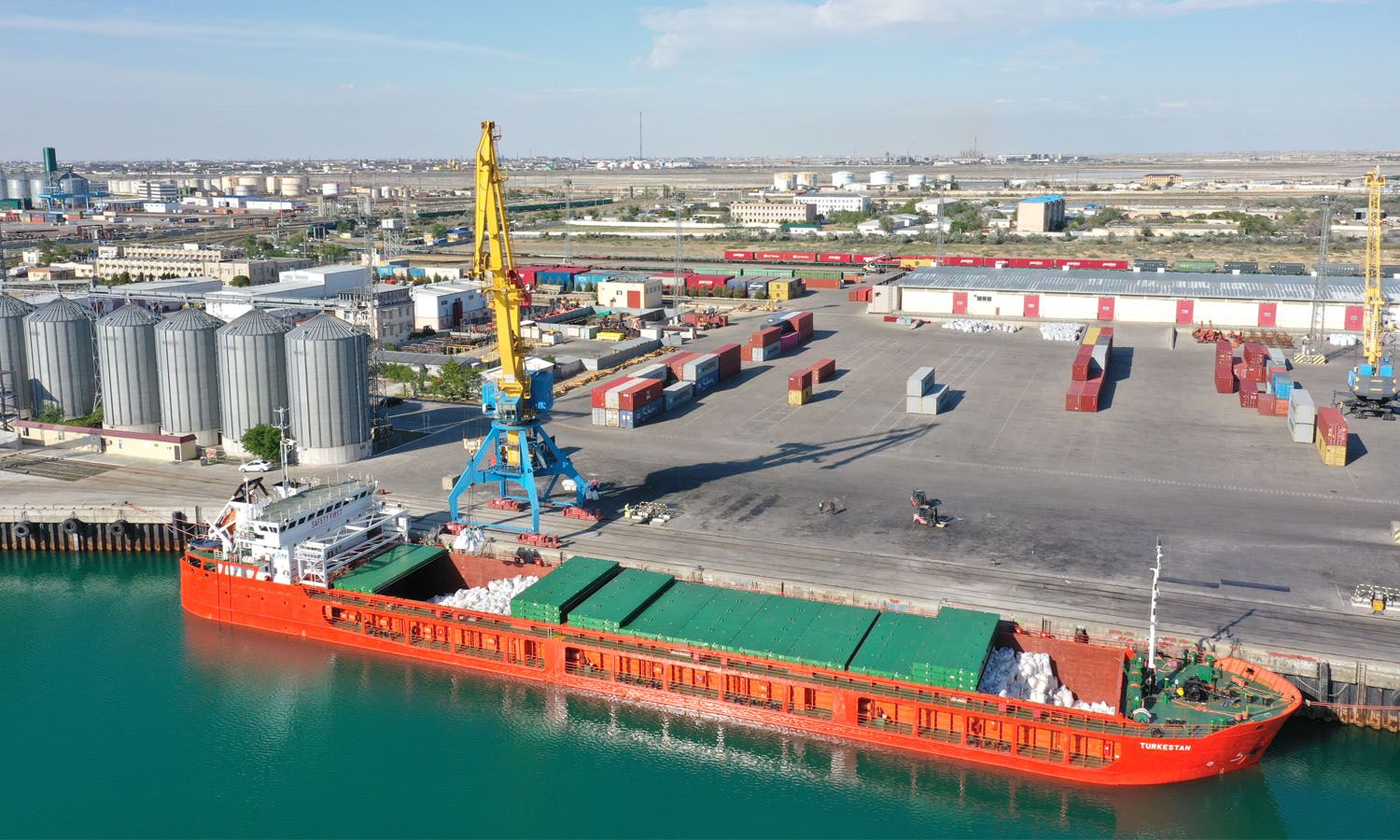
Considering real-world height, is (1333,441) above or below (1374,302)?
below

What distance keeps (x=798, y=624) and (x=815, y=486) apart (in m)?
18.0

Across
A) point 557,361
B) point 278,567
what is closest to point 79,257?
point 557,361

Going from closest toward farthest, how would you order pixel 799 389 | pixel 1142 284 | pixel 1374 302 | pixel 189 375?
pixel 189 375, pixel 799 389, pixel 1374 302, pixel 1142 284

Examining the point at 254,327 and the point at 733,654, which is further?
the point at 254,327

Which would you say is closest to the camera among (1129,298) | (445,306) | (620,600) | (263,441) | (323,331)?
(620,600)

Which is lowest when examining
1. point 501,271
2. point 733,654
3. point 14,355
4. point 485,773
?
point 485,773

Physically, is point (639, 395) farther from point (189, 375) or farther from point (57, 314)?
point (57, 314)

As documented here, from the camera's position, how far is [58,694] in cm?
4144

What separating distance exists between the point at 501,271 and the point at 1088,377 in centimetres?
4886

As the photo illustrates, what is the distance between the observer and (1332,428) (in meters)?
61.4

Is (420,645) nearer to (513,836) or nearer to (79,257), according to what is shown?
(513,836)

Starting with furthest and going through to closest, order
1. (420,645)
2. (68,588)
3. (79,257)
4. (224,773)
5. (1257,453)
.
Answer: (79,257), (1257,453), (68,588), (420,645), (224,773)

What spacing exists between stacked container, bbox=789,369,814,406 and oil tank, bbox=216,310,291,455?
34.0 meters

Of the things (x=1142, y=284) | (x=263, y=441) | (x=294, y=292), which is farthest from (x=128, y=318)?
(x=1142, y=284)
